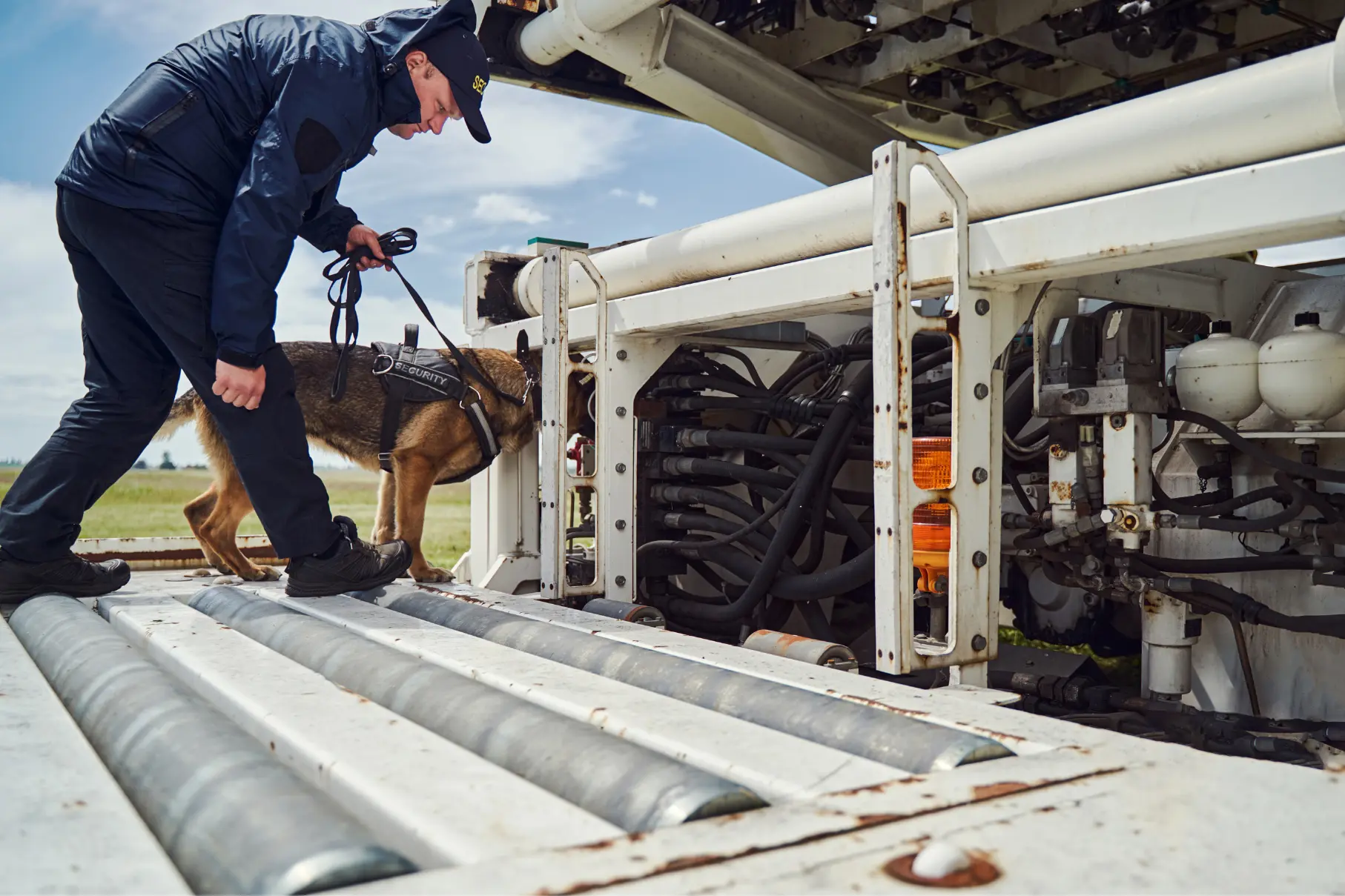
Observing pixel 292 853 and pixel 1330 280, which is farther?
pixel 1330 280

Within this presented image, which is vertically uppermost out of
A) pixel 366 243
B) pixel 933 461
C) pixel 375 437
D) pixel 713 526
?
pixel 366 243

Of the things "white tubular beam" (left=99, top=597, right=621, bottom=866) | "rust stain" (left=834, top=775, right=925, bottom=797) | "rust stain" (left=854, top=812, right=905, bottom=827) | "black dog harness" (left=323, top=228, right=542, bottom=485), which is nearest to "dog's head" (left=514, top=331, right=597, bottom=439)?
"black dog harness" (left=323, top=228, right=542, bottom=485)

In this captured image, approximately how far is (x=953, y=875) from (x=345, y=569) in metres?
2.00

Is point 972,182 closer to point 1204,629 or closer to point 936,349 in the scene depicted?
point 936,349

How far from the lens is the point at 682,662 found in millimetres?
1720

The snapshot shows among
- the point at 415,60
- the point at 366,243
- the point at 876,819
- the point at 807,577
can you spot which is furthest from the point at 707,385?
the point at 876,819

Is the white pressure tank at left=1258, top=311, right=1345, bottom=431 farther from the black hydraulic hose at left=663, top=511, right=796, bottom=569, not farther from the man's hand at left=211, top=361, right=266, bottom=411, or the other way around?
the man's hand at left=211, top=361, right=266, bottom=411

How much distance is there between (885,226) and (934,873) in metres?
1.41

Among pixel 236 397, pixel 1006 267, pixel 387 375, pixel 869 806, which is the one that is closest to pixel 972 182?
pixel 1006 267

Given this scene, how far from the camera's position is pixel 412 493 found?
4.12m

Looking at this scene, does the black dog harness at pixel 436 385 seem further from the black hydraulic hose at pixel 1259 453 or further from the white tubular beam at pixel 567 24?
the black hydraulic hose at pixel 1259 453

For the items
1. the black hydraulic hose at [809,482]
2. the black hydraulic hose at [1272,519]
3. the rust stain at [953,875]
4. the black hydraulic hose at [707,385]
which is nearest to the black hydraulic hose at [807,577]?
the black hydraulic hose at [809,482]

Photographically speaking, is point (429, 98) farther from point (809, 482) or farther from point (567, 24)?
point (809, 482)

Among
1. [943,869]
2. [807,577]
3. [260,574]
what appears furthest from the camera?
[260,574]
